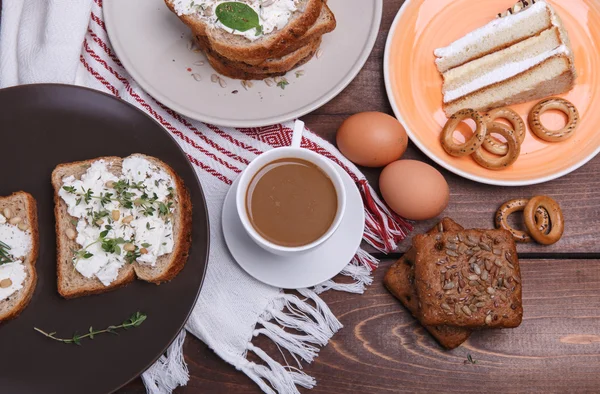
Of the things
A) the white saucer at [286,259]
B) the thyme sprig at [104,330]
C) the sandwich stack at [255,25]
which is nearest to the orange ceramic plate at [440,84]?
the sandwich stack at [255,25]

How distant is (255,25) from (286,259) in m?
0.89

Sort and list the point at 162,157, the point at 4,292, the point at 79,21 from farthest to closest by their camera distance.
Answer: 1. the point at 79,21
2. the point at 162,157
3. the point at 4,292

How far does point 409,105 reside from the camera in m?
2.30

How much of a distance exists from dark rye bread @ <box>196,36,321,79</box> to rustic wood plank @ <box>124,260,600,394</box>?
0.91 meters

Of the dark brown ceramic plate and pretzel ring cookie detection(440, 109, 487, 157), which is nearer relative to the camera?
the dark brown ceramic plate

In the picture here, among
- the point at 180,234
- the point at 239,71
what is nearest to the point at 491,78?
the point at 239,71

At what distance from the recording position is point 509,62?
2.34 m

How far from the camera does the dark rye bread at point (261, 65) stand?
214 centimetres

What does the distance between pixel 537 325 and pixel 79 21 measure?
7.31 feet

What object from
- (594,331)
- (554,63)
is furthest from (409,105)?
(594,331)

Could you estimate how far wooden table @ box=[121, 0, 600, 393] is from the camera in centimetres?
222

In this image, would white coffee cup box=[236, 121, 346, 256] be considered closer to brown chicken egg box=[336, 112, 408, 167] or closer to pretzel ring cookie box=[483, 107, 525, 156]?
brown chicken egg box=[336, 112, 408, 167]

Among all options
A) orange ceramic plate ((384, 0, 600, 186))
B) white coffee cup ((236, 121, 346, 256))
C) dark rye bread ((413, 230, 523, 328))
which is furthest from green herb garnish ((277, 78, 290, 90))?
dark rye bread ((413, 230, 523, 328))

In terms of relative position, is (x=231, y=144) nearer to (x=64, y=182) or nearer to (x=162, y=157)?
(x=162, y=157)
